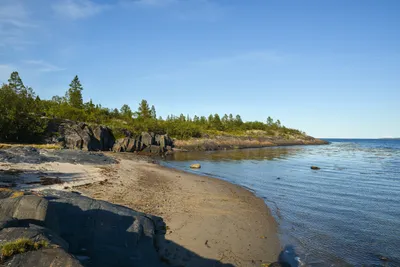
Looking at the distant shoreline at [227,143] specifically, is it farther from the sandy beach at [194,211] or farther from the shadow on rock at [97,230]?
the shadow on rock at [97,230]

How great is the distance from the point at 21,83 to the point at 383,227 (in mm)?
91779

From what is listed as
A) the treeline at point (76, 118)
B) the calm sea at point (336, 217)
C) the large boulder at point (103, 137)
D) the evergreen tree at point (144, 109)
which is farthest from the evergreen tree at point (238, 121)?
the calm sea at point (336, 217)

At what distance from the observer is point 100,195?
15.3 meters

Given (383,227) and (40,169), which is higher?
(40,169)

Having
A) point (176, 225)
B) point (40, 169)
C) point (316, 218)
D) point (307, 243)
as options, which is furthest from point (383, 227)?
point (40, 169)

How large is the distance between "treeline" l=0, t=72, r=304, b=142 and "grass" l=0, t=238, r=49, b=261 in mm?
46085

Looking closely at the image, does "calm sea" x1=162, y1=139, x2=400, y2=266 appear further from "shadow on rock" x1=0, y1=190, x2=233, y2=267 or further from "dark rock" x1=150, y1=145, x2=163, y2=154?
"dark rock" x1=150, y1=145, x2=163, y2=154

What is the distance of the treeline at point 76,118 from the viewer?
45.5 metres

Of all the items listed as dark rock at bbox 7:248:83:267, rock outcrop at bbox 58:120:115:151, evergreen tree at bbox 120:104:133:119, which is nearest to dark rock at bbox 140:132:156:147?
rock outcrop at bbox 58:120:115:151

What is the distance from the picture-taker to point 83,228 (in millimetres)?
9086

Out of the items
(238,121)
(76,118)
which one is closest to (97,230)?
(76,118)

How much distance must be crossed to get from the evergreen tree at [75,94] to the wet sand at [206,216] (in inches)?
3513

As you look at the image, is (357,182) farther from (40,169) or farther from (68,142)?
(68,142)

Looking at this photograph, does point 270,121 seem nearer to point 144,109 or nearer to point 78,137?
point 144,109
